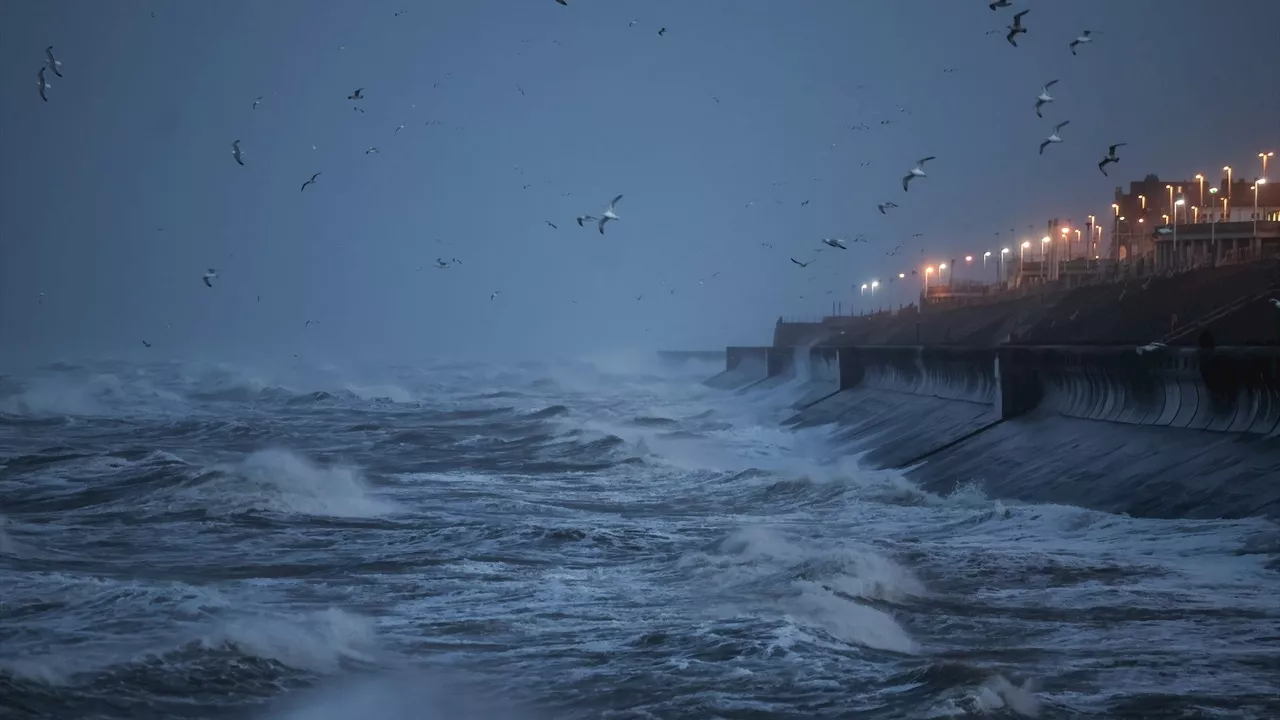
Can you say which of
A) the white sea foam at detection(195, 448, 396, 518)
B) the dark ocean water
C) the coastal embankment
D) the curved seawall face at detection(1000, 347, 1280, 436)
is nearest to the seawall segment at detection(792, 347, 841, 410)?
the coastal embankment

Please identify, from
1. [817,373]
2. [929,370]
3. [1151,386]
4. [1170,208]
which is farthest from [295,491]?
[1170,208]

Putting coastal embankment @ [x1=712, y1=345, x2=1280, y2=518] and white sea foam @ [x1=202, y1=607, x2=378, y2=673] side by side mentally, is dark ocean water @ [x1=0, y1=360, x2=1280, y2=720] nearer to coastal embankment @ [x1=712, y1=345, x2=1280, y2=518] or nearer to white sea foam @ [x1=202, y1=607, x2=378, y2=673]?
white sea foam @ [x1=202, y1=607, x2=378, y2=673]

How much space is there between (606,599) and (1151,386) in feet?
39.8

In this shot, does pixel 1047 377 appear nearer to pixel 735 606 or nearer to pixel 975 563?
pixel 975 563

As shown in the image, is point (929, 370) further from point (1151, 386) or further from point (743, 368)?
point (743, 368)

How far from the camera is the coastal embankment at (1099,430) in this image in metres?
16.8

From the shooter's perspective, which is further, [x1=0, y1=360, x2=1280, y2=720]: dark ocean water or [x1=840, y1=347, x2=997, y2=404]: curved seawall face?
[x1=840, y1=347, x2=997, y2=404]: curved seawall face

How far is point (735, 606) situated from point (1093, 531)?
5838 mm

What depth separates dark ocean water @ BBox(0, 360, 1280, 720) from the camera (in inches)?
356

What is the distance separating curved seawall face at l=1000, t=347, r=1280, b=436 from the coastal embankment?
2 cm

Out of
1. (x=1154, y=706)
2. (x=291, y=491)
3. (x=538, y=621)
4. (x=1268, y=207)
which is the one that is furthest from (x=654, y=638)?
(x=1268, y=207)

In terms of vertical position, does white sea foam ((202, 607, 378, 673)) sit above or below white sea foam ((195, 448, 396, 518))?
below

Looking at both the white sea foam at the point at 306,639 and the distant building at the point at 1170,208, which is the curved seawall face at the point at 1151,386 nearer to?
the white sea foam at the point at 306,639

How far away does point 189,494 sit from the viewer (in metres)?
20.0
